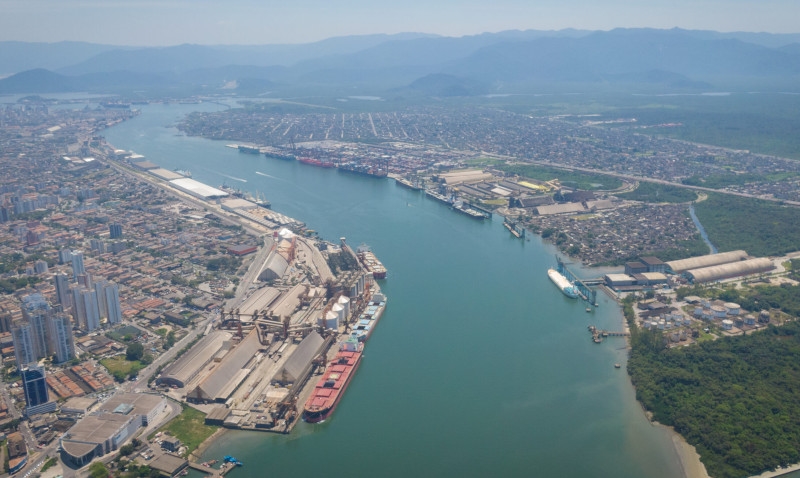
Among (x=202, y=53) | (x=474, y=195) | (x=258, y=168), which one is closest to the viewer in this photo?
(x=474, y=195)

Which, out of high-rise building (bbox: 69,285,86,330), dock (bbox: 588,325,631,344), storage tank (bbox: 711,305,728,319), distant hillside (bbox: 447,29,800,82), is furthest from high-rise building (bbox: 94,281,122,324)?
distant hillside (bbox: 447,29,800,82)

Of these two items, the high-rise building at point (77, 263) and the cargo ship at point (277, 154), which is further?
the cargo ship at point (277, 154)

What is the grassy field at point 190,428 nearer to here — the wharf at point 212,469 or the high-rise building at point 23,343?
the wharf at point 212,469

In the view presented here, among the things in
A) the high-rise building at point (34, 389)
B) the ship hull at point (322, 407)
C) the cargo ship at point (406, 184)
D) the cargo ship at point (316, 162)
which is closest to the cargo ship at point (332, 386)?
the ship hull at point (322, 407)

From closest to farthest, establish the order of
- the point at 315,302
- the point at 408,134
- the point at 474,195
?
1. the point at 315,302
2. the point at 474,195
3. the point at 408,134

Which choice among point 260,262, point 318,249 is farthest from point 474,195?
point 260,262

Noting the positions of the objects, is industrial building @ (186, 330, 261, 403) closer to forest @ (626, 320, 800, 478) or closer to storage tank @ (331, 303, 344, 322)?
storage tank @ (331, 303, 344, 322)

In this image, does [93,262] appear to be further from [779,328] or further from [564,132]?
[564,132]
